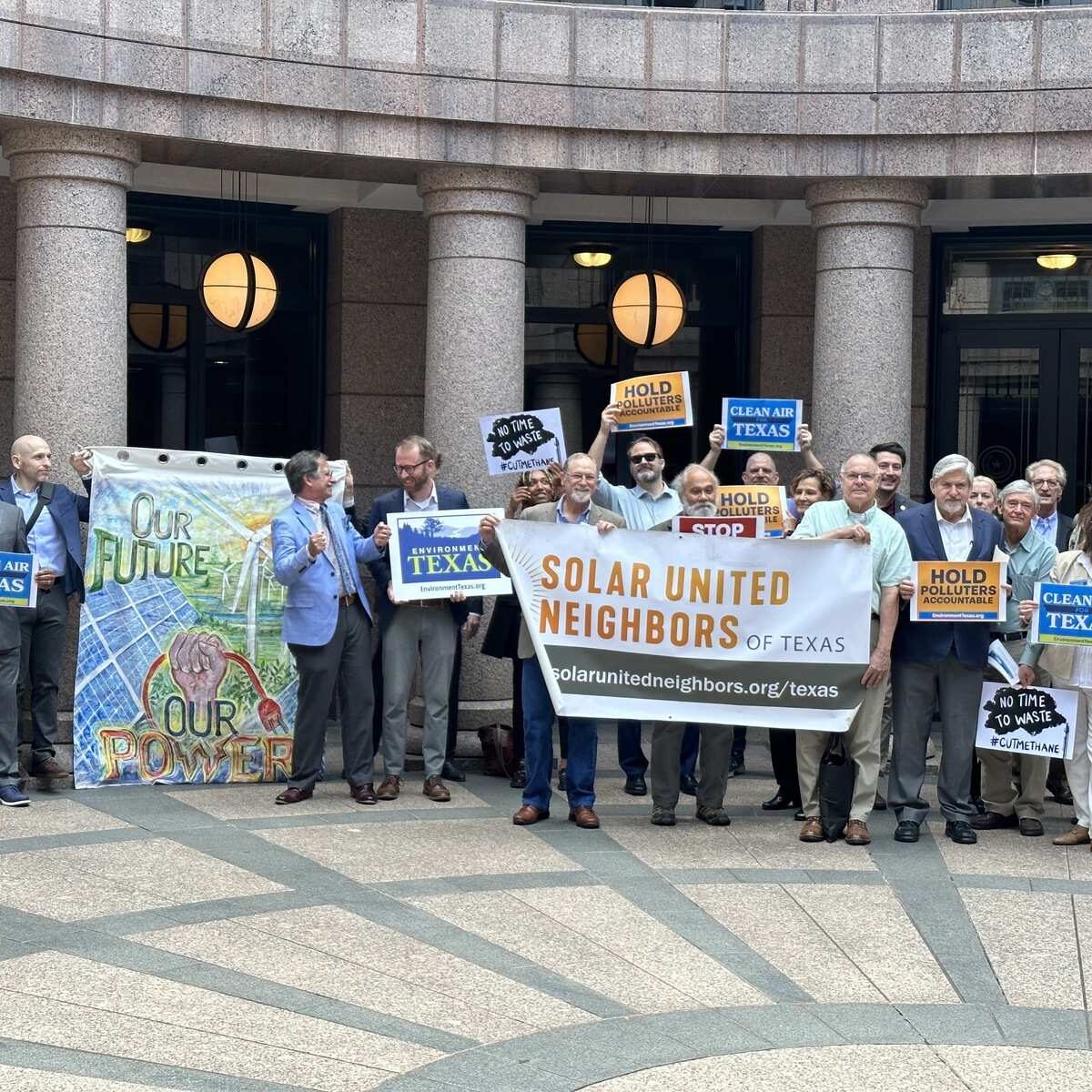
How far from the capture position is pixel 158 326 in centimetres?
1475

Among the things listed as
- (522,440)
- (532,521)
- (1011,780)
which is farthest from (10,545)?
(1011,780)

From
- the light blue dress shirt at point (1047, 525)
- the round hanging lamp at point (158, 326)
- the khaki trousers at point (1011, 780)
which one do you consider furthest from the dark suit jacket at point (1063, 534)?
the round hanging lamp at point (158, 326)

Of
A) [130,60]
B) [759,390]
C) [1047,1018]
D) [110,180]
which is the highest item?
Answer: [130,60]

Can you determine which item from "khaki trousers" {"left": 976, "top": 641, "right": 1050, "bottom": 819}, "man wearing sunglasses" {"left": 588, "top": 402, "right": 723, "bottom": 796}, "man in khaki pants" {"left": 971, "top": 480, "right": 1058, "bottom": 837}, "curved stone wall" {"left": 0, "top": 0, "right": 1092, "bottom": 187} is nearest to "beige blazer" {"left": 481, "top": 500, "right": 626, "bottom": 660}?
"man wearing sunglasses" {"left": 588, "top": 402, "right": 723, "bottom": 796}

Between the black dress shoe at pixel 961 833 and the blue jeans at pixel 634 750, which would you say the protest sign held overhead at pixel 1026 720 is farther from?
the blue jeans at pixel 634 750

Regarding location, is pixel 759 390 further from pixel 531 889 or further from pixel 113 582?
pixel 531 889

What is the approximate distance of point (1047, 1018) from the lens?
6.76m

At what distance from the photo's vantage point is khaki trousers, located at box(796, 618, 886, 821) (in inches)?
387

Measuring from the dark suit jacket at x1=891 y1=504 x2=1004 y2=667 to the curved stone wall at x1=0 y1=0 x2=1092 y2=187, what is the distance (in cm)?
395

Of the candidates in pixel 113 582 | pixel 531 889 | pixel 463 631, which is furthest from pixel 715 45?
pixel 531 889

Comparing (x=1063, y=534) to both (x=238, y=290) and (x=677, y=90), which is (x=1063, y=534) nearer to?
(x=677, y=90)

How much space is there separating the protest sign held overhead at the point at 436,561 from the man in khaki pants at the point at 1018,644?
9.33 feet

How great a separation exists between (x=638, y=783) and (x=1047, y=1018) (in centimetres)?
460

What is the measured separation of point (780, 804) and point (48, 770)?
170 inches
